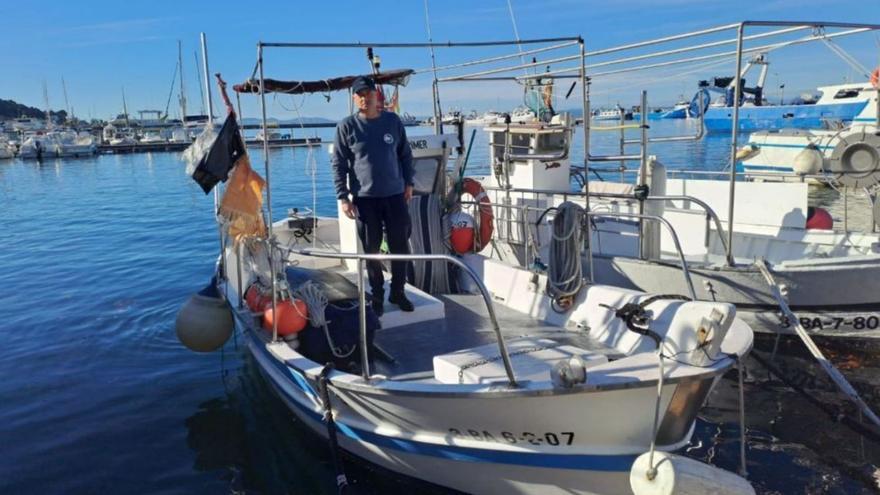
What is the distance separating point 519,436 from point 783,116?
50.0m

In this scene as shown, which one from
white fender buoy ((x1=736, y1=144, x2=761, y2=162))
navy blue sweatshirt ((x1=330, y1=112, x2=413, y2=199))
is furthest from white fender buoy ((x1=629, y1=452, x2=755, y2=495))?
white fender buoy ((x1=736, y1=144, x2=761, y2=162))

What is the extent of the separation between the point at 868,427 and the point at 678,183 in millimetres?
5377

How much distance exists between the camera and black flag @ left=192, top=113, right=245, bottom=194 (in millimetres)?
5473

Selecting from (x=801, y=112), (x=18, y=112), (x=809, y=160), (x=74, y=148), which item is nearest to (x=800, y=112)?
(x=801, y=112)

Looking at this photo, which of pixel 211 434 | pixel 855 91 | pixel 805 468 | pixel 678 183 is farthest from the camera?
pixel 855 91

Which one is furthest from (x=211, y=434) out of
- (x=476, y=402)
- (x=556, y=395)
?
(x=556, y=395)

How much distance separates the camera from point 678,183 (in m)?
10.5

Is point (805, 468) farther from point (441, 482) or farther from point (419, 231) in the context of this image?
point (419, 231)

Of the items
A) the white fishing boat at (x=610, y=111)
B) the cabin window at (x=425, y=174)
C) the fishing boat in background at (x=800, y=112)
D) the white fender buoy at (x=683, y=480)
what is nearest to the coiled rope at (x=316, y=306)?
the cabin window at (x=425, y=174)

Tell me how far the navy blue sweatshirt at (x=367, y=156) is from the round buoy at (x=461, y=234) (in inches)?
63.4

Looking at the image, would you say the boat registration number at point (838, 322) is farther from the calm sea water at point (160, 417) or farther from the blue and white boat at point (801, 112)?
the blue and white boat at point (801, 112)

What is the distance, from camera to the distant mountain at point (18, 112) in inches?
5103

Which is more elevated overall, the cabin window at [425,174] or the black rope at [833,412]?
the cabin window at [425,174]

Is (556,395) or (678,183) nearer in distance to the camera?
(556,395)
